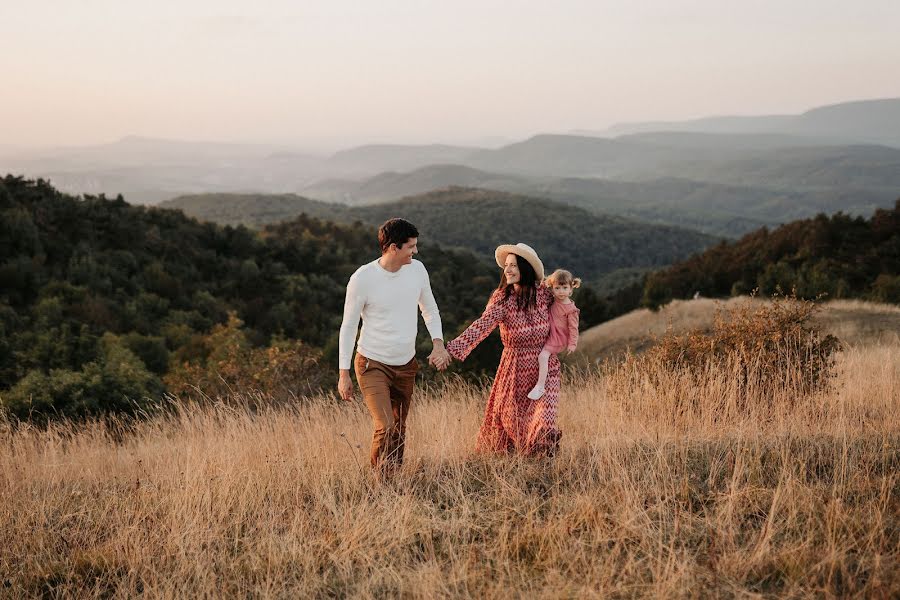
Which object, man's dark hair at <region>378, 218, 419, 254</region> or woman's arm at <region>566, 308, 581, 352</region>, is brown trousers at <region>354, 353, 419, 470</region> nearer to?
man's dark hair at <region>378, 218, 419, 254</region>

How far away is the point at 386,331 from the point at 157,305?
76.0 feet

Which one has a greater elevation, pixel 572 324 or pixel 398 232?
pixel 398 232

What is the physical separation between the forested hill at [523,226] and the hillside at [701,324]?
61221 mm

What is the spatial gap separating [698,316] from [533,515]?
2215cm

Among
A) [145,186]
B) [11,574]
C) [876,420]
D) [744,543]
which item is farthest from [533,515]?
[145,186]

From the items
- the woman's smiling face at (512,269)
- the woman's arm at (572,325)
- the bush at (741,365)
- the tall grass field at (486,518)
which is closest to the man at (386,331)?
the tall grass field at (486,518)

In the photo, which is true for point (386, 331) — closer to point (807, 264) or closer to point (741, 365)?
point (741, 365)

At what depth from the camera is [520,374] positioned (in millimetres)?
4617

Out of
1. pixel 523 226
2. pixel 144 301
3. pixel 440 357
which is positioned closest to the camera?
pixel 440 357

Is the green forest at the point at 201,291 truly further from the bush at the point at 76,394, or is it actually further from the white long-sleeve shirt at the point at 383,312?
the white long-sleeve shirt at the point at 383,312

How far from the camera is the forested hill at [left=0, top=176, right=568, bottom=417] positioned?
1264 centimetres

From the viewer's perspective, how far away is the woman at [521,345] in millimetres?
4512

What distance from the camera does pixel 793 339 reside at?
649 cm

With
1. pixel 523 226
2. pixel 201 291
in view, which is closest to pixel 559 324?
pixel 201 291
